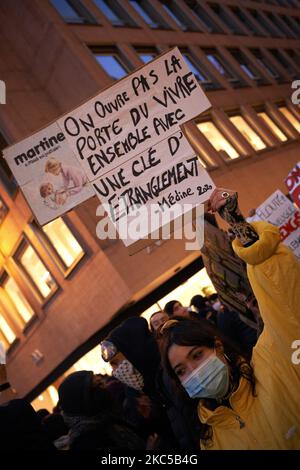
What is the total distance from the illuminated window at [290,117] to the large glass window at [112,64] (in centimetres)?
1039

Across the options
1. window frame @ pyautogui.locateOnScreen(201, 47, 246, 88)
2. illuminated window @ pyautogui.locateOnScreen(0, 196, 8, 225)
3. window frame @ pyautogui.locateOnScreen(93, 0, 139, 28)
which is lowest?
illuminated window @ pyautogui.locateOnScreen(0, 196, 8, 225)

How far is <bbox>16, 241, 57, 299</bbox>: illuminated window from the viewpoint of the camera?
1455 cm

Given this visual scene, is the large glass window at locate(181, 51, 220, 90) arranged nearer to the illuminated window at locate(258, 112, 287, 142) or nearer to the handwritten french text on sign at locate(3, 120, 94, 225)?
the illuminated window at locate(258, 112, 287, 142)

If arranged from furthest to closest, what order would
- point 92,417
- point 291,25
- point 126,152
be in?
1. point 291,25
2. point 126,152
3. point 92,417

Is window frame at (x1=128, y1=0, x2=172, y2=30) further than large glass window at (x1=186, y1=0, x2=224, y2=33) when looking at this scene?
No

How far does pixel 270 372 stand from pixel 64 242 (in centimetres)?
1158

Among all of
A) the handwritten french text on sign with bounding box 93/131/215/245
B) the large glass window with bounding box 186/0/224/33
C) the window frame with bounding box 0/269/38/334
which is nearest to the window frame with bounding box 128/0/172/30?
the large glass window with bounding box 186/0/224/33

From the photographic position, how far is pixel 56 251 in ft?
45.2

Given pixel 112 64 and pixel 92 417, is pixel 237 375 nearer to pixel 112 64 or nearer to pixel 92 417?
pixel 92 417

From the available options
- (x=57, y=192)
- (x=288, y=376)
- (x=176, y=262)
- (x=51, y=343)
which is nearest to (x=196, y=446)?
(x=288, y=376)

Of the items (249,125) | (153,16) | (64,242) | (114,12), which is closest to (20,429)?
(64,242)

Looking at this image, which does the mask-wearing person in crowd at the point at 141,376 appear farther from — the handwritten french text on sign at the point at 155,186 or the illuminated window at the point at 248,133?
the illuminated window at the point at 248,133

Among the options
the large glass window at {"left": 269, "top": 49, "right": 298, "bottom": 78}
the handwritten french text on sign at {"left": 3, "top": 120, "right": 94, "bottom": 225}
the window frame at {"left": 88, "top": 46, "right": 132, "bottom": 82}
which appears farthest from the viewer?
the large glass window at {"left": 269, "top": 49, "right": 298, "bottom": 78}

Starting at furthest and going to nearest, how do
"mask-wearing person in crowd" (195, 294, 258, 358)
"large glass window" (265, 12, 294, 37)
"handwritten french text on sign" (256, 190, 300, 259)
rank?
1. "large glass window" (265, 12, 294, 37)
2. "handwritten french text on sign" (256, 190, 300, 259)
3. "mask-wearing person in crowd" (195, 294, 258, 358)
